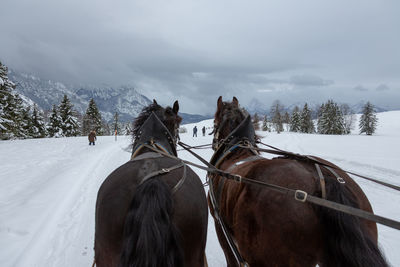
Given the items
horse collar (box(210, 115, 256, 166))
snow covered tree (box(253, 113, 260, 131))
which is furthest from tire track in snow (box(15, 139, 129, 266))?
snow covered tree (box(253, 113, 260, 131))

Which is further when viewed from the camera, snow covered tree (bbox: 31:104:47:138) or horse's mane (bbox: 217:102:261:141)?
snow covered tree (bbox: 31:104:47:138)

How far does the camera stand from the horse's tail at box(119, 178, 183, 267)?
1356mm

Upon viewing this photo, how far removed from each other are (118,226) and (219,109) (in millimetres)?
3066

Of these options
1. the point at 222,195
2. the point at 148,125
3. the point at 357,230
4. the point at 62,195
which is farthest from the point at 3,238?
the point at 357,230

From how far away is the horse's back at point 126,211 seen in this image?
1.68m

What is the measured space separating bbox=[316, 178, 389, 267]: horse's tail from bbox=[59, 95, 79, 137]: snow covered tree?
39.0 m

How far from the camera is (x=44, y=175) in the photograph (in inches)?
333

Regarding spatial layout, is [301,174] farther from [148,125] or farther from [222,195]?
[148,125]

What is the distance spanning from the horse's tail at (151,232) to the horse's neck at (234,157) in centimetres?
202

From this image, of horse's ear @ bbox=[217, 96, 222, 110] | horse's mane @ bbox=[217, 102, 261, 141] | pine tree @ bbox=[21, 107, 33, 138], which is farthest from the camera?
pine tree @ bbox=[21, 107, 33, 138]

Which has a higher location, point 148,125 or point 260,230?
point 148,125

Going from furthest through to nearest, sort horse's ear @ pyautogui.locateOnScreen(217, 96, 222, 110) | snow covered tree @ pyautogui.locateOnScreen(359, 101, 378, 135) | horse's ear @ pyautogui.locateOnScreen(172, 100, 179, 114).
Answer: snow covered tree @ pyautogui.locateOnScreen(359, 101, 378, 135) < horse's ear @ pyautogui.locateOnScreen(217, 96, 222, 110) < horse's ear @ pyautogui.locateOnScreen(172, 100, 179, 114)

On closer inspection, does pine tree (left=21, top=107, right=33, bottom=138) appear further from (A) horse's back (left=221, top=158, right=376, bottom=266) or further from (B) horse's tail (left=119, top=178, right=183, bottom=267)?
(A) horse's back (left=221, top=158, right=376, bottom=266)

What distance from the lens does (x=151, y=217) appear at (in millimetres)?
1412
